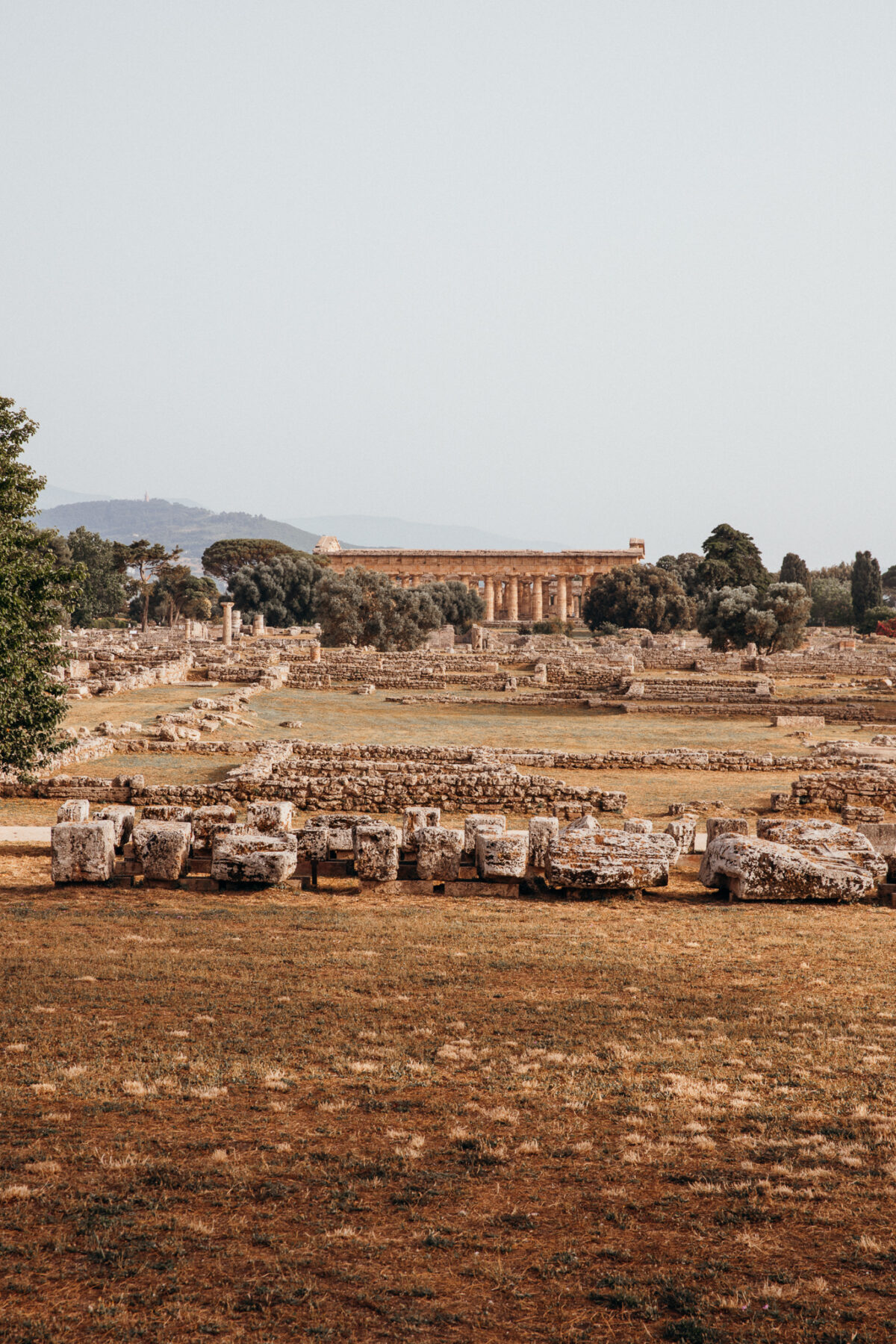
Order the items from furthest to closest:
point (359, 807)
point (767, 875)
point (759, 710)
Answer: point (759, 710) < point (359, 807) < point (767, 875)

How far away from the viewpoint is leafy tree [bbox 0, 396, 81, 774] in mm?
14867

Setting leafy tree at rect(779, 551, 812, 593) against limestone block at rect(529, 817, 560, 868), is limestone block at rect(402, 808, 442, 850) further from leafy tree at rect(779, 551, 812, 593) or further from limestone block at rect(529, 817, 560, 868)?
leafy tree at rect(779, 551, 812, 593)

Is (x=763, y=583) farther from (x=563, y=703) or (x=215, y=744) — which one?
(x=215, y=744)

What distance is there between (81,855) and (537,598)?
108 m

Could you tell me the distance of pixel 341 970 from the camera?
9.33m

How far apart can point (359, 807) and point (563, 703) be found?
76.9ft

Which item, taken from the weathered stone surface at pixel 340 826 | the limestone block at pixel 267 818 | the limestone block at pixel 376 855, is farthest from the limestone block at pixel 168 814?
the limestone block at pixel 376 855

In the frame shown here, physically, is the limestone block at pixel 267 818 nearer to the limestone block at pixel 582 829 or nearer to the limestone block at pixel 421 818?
the limestone block at pixel 421 818

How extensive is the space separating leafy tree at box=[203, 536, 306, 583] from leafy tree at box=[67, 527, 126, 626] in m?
11.7

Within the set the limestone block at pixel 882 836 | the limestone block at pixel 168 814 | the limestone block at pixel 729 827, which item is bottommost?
the limestone block at pixel 882 836

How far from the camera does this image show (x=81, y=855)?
514 inches

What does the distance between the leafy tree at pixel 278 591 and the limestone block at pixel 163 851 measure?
70374 mm

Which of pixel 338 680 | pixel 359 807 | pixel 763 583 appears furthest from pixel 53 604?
pixel 763 583

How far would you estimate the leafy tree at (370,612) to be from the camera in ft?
218
